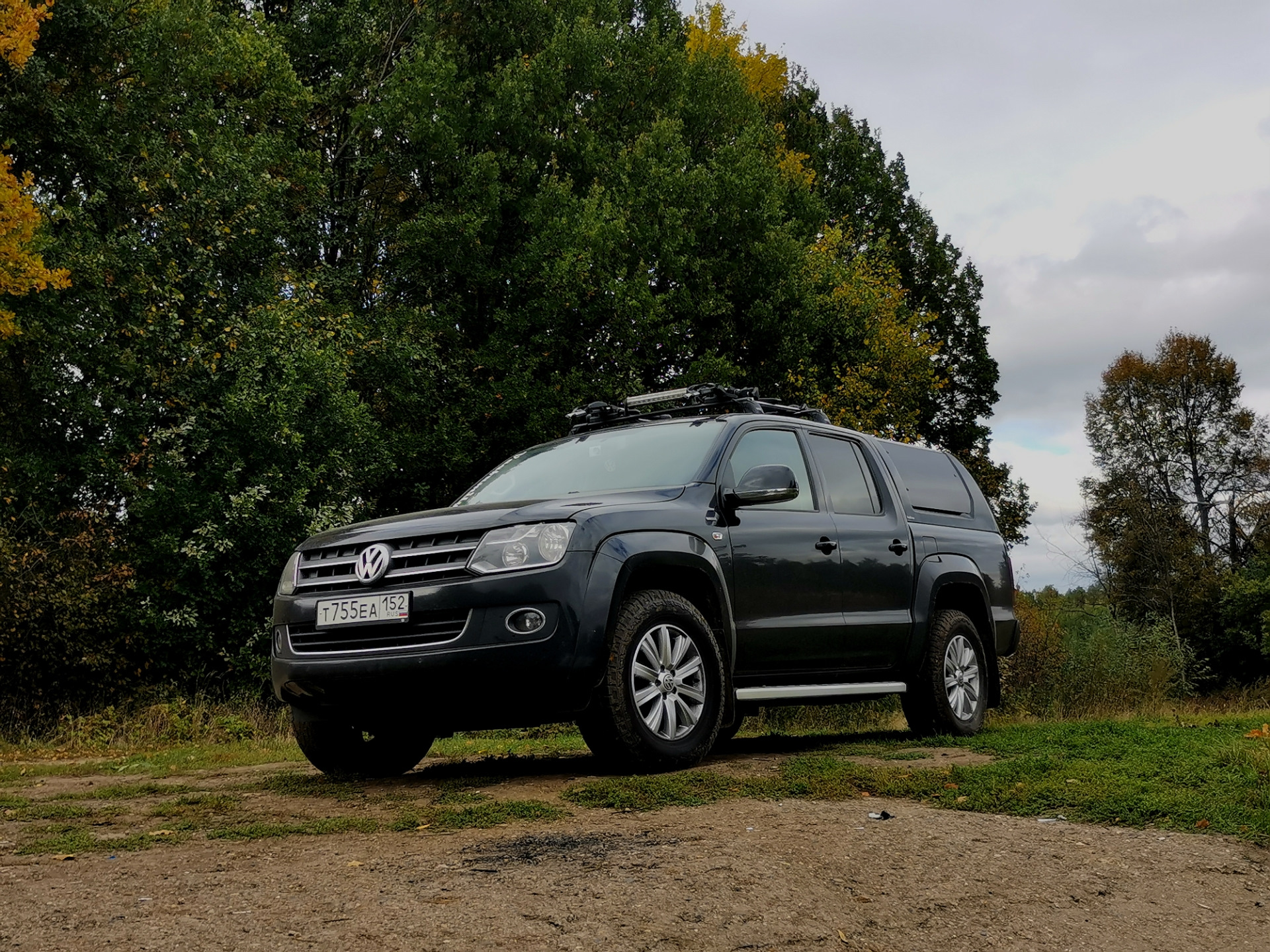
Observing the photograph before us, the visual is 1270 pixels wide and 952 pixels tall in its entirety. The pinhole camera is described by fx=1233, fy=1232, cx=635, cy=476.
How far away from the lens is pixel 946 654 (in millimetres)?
8312

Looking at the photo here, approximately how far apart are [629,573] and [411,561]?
3.37 feet

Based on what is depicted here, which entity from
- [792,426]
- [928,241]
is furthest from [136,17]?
[928,241]

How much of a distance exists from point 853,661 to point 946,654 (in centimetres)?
108

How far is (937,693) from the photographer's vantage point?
26.7 ft

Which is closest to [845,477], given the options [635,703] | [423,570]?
[635,703]

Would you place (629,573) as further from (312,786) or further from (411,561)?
(312,786)

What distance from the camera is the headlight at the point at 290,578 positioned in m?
6.34

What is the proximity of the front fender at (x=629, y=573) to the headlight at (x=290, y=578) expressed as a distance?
1.68m

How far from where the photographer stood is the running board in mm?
6601

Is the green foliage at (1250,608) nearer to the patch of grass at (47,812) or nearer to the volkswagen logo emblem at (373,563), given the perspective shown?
the volkswagen logo emblem at (373,563)

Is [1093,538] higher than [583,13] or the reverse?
the reverse

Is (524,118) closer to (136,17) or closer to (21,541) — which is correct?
(136,17)

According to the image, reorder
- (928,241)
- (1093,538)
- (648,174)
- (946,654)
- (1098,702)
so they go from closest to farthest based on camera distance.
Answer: (946,654) → (1098,702) → (648,174) → (928,241) → (1093,538)

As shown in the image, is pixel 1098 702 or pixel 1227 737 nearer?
pixel 1227 737
